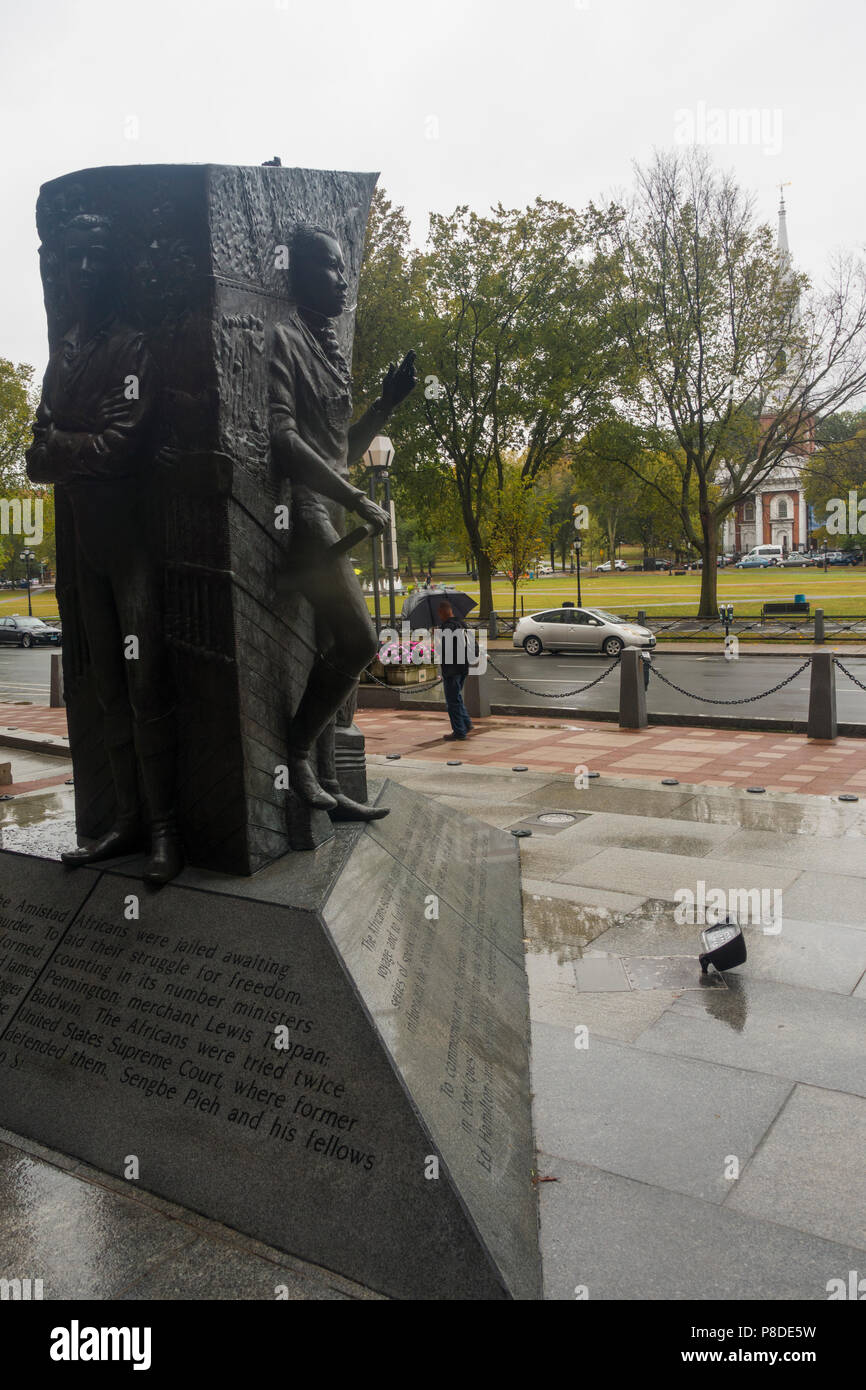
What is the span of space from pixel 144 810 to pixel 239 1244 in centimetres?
217

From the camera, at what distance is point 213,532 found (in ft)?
14.4

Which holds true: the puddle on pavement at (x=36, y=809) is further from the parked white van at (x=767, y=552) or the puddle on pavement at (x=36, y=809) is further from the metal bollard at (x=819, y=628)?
the parked white van at (x=767, y=552)

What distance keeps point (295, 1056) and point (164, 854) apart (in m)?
1.36

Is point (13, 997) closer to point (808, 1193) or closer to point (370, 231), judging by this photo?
point (808, 1193)

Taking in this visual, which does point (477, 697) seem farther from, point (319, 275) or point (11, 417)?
point (11, 417)

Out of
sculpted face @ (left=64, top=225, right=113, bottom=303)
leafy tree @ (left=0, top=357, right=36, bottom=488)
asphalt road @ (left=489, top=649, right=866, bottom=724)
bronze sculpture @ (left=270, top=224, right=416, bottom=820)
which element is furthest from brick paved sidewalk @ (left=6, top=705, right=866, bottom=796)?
leafy tree @ (left=0, top=357, right=36, bottom=488)

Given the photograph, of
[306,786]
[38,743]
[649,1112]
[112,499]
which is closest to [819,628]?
[38,743]

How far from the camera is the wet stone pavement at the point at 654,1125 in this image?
9.61 ft

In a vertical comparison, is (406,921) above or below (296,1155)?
above

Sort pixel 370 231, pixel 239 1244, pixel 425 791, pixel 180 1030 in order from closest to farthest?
pixel 239 1244
pixel 180 1030
pixel 425 791
pixel 370 231

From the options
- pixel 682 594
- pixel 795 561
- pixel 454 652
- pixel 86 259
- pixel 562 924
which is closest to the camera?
pixel 86 259

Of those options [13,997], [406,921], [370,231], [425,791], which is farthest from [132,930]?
[370,231]

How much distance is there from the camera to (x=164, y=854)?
14.6 feet

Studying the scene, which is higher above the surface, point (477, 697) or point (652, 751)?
point (477, 697)
